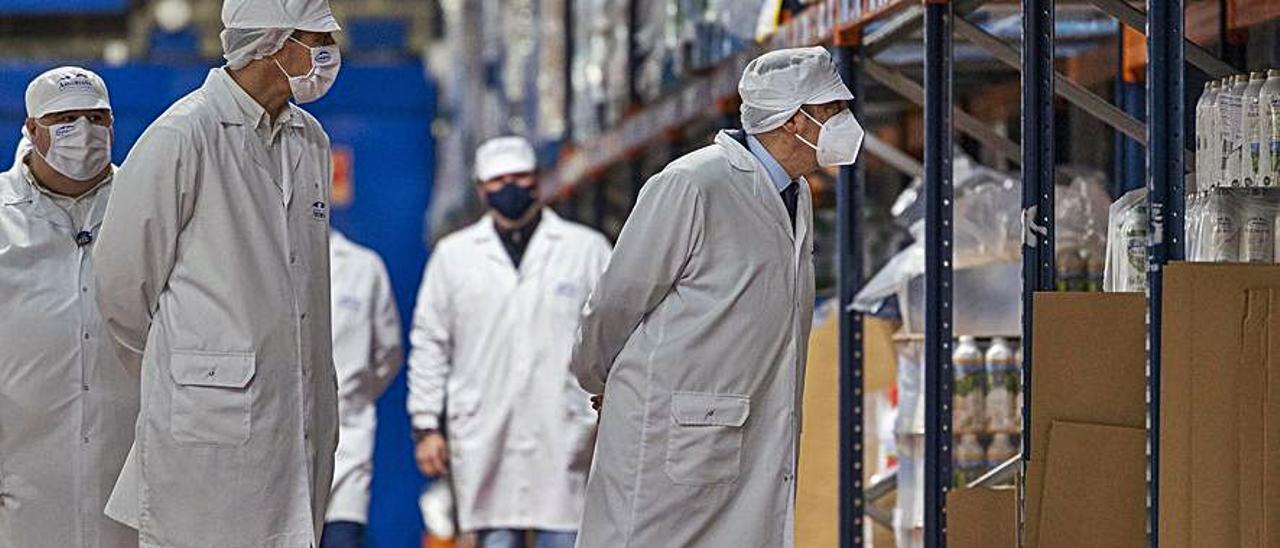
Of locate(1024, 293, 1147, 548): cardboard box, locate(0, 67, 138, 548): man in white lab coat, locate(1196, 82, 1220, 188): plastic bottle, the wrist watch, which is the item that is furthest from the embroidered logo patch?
locate(1196, 82, 1220, 188): plastic bottle

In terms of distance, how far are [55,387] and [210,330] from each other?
0.90m

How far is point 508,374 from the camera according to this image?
8.97 m

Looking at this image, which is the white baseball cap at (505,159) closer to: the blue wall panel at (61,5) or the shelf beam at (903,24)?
the shelf beam at (903,24)

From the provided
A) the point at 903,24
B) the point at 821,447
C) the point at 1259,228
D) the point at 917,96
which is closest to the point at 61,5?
the point at 821,447

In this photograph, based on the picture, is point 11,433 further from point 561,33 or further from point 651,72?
point 561,33

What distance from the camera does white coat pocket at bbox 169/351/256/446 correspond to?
5.17m

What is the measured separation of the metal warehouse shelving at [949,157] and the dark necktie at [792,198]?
56 centimetres

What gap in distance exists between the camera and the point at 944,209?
6473 mm

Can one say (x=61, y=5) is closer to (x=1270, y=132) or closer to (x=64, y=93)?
(x=64, y=93)

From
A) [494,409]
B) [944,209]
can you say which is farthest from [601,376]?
[494,409]

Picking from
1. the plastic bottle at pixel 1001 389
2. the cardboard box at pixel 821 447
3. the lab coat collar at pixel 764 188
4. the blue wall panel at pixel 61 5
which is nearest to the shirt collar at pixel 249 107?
the lab coat collar at pixel 764 188

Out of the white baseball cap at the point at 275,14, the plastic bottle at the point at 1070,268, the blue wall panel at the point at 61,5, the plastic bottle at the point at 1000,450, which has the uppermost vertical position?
the blue wall panel at the point at 61,5

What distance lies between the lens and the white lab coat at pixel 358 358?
30.6ft

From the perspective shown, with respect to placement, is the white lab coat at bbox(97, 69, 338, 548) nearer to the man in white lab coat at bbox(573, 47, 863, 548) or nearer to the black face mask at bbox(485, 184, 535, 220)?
the man in white lab coat at bbox(573, 47, 863, 548)
